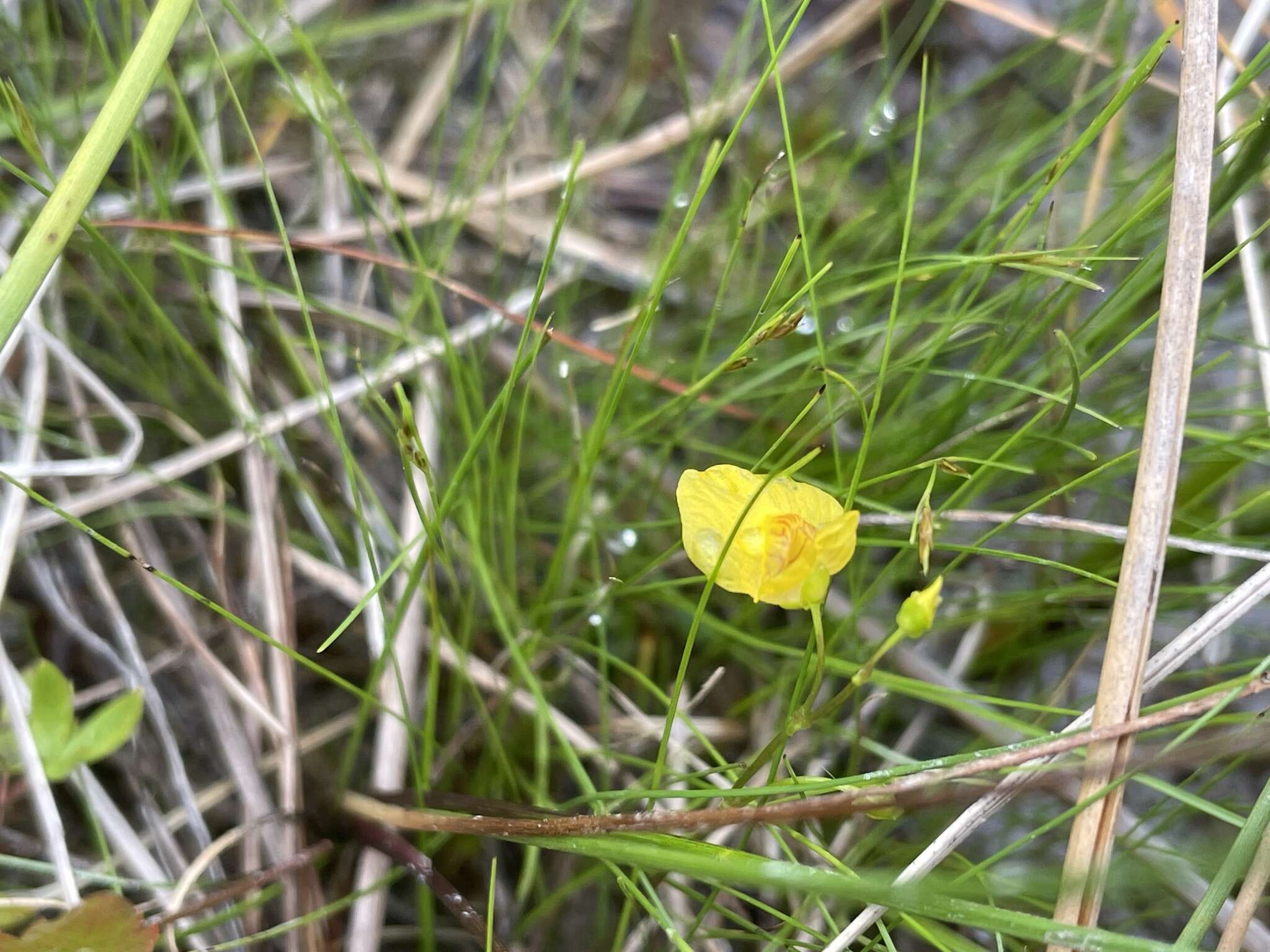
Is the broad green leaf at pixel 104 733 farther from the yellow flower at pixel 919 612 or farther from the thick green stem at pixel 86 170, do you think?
the yellow flower at pixel 919 612

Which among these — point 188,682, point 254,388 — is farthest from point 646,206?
point 188,682

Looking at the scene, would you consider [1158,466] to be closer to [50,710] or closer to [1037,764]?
[1037,764]

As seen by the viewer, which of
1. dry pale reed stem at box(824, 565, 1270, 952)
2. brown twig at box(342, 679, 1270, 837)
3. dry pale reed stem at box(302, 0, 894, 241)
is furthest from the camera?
dry pale reed stem at box(302, 0, 894, 241)

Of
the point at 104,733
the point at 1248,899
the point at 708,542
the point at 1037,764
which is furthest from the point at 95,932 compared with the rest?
the point at 1248,899

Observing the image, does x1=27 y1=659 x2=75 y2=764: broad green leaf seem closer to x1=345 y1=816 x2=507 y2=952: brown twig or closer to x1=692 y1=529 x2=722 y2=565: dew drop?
x1=345 y1=816 x2=507 y2=952: brown twig

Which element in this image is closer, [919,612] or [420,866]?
[919,612]

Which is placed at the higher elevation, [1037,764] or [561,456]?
[561,456]

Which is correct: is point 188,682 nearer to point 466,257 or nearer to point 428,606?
point 428,606

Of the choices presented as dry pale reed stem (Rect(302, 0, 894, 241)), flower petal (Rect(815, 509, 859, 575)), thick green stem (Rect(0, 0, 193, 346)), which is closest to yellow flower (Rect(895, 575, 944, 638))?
flower petal (Rect(815, 509, 859, 575))
